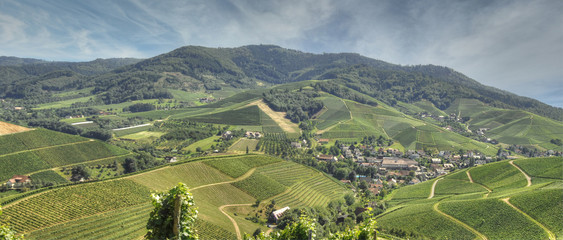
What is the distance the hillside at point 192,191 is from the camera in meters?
36.5

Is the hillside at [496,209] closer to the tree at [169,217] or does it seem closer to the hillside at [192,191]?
the hillside at [192,191]

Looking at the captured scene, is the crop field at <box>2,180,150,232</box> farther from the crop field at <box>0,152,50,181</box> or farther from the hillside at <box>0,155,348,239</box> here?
the crop field at <box>0,152,50,181</box>

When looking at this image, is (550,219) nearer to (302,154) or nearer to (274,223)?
(274,223)

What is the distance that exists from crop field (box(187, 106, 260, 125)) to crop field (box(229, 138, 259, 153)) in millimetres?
36956

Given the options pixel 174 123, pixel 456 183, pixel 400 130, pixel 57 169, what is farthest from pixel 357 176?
pixel 174 123

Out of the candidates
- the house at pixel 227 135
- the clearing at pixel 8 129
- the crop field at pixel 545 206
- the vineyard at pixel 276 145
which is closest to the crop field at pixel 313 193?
the vineyard at pixel 276 145

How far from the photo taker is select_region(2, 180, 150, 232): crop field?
35894mm

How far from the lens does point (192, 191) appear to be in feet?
183

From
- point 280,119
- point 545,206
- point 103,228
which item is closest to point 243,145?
point 280,119

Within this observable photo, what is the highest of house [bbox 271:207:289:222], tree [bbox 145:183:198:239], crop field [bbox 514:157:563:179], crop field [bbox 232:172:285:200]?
tree [bbox 145:183:198:239]

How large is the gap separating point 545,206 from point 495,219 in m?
7.32

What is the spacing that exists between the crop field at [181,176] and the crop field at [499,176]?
218 feet

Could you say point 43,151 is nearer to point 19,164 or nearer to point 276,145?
point 19,164

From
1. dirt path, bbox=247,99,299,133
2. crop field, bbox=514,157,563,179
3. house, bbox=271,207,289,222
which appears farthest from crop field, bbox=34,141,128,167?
crop field, bbox=514,157,563,179
